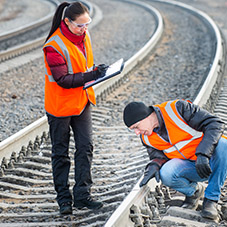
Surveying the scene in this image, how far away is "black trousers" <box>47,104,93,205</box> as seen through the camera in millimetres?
4488

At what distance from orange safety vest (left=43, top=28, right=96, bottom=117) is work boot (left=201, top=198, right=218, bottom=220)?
142cm

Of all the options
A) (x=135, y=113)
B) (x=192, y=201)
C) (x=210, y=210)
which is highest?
(x=135, y=113)

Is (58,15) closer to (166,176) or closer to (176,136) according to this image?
(176,136)

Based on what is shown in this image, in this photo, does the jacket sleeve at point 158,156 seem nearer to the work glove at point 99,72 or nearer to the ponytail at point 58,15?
the work glove at point 99,72

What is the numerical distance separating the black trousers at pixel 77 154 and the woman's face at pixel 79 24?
2.49ft

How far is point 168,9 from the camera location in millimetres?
20906

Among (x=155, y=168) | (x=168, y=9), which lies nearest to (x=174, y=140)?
(x=155, y=168)

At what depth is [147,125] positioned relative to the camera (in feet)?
13.1

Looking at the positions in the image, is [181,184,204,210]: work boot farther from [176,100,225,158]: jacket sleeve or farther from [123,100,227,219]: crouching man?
[176,100,225,158]: jacket sleeve

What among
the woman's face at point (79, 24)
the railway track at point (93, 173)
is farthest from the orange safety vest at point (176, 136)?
the woman's face at point (79, 24)

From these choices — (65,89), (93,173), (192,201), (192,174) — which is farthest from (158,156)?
(93,173)

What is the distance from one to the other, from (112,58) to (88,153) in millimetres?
7407

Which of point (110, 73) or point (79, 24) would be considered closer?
point (79, 24)

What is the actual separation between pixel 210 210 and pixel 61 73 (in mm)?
1748
